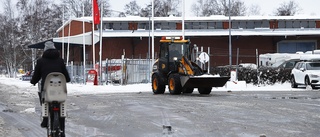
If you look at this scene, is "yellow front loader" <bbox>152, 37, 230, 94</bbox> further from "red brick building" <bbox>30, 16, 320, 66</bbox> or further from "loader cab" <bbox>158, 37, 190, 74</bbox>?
"red brick building" <bbox>30, 16, 320, 66</bbox>

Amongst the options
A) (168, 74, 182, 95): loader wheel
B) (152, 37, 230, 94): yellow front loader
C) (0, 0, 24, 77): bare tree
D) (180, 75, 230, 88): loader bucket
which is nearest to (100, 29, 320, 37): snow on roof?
(0, 0, 24, 77): bare tree

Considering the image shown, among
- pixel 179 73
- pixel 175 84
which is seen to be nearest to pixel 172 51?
pixel 179 73

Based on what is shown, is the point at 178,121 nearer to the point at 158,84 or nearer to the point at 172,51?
the point at 172,51

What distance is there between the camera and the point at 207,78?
22797 mm

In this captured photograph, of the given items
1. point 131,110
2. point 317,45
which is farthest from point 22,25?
point 131,110

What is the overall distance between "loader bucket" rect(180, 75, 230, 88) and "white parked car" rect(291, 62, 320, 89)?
9033 mm

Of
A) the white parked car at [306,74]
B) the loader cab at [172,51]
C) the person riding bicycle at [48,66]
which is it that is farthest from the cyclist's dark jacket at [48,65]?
the white parked car at [306,74]

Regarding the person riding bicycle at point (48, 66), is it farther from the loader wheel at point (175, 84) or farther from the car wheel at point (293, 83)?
the car wheel at point (293, 83)

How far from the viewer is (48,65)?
30.1 ft

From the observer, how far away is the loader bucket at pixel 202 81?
2272 cm

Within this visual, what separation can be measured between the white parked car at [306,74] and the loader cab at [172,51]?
935 cm

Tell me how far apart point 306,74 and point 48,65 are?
24030 mm

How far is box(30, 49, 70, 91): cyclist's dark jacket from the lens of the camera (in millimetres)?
9172

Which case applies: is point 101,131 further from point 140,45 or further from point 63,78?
point 140,45
